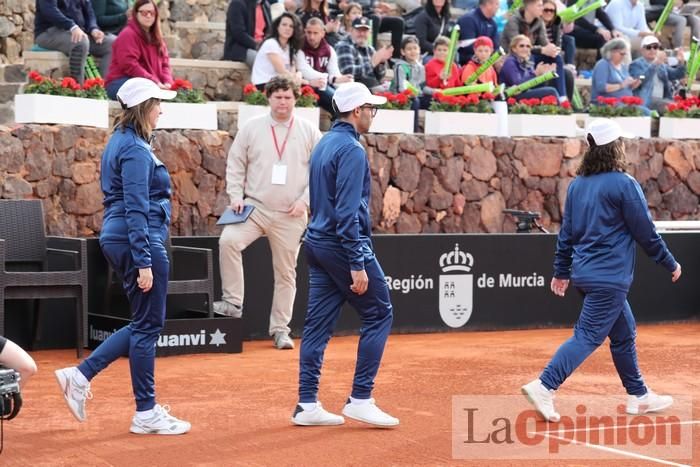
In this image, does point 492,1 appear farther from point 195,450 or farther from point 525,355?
point 195,450

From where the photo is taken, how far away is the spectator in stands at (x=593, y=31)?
19.6 m

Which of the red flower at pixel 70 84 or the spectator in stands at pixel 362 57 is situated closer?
the red flower at pixel 70 84

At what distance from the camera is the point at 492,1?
16969mm

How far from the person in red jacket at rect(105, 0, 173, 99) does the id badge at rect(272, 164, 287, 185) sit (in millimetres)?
1951

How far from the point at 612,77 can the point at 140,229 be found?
1118 centimetres

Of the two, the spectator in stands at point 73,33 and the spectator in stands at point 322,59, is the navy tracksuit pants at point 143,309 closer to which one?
the spectator in stands at point 73,33

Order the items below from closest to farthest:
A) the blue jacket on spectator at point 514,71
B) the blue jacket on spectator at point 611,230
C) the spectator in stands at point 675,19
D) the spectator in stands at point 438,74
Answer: the blue jacket on spectator at point 611,230 → the spectator in stands at point 438,74 → the blue jacket on spectator at point 514,71 → the spectator in stands at point 675,19

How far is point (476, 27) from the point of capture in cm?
1675

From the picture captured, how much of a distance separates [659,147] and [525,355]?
21.3 feet

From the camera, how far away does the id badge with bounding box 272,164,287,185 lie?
11.2 meters

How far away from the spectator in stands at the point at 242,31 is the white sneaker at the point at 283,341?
452cm

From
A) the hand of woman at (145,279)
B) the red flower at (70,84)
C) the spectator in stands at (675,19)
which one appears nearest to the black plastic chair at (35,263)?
the red flower at (70,84)

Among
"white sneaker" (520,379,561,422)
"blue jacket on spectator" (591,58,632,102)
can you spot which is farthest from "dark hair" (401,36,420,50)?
"white sneaker" (520,379,561,422)

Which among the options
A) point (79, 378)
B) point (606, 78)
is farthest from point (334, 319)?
point (606, 78)
